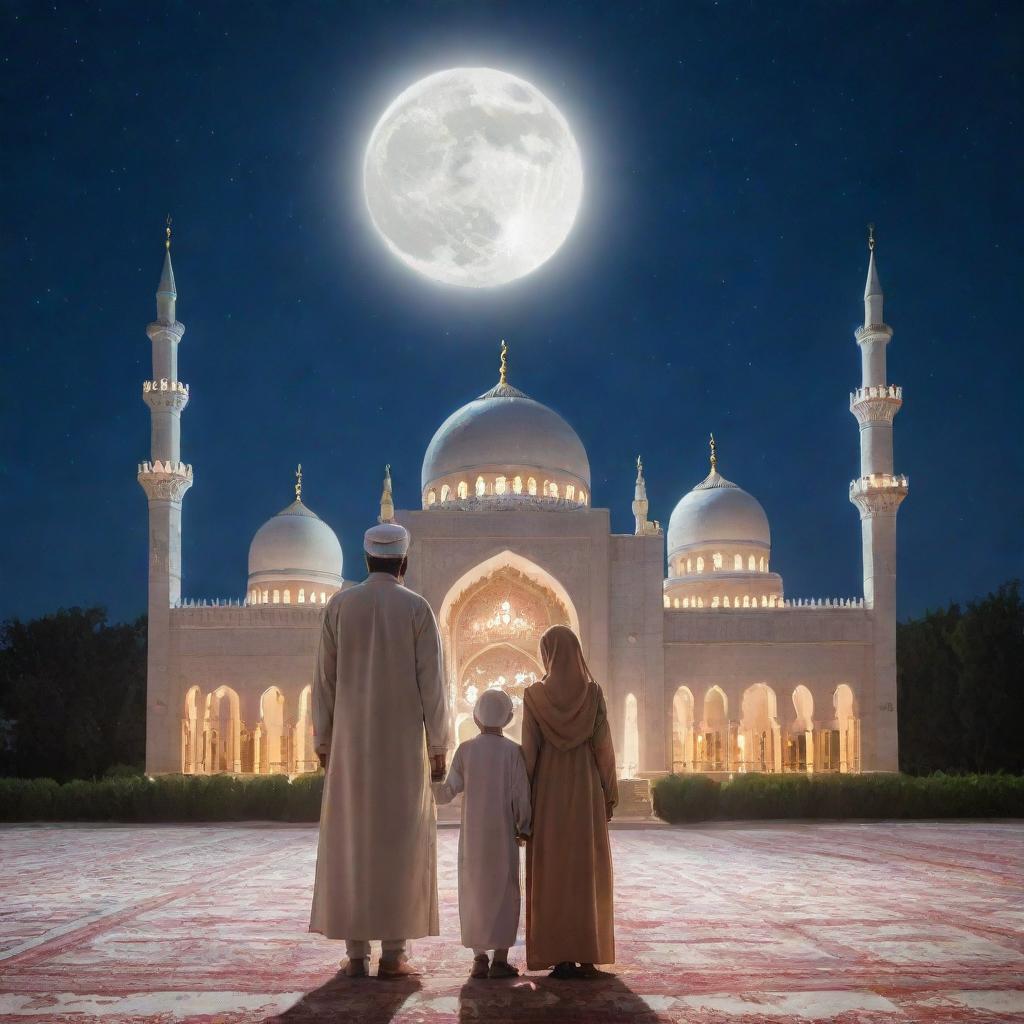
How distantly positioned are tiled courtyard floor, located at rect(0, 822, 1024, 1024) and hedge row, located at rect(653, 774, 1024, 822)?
705 centimetres

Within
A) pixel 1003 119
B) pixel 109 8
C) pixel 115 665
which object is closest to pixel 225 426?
pixel 115 665

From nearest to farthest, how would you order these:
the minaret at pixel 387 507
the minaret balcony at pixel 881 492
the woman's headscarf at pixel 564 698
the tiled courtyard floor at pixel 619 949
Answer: the tiled courtyard floor at pixel 619 949 → the woman's headscarf at pixel 564 698 → the minaret balcony at pixel 881 492 → the minaret at pixel 387 507

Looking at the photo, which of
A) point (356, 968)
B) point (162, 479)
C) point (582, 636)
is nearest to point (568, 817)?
point (356, 968)

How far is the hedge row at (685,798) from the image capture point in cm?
1695

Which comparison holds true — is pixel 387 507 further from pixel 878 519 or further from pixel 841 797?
pixel 841 797

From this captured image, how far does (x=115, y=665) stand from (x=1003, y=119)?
2516 centimetres

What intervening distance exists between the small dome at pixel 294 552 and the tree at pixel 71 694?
5.31 meters

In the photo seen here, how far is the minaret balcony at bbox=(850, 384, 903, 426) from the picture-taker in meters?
25.0

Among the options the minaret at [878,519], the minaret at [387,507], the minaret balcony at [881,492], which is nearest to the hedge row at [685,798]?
the minaret at [878,519]

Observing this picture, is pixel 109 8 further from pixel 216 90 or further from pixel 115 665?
pixel 115 665

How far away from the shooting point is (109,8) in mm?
21656

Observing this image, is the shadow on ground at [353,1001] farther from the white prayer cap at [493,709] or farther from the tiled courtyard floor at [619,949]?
the white prayer cap at [493,709]

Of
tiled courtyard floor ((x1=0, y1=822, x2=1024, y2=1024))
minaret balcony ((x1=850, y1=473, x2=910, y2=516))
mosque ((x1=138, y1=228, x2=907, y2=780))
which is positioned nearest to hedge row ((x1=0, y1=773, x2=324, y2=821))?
mosque ((x1=138, y1=228, x2=907, y2=780))

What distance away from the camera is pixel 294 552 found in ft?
97.1
